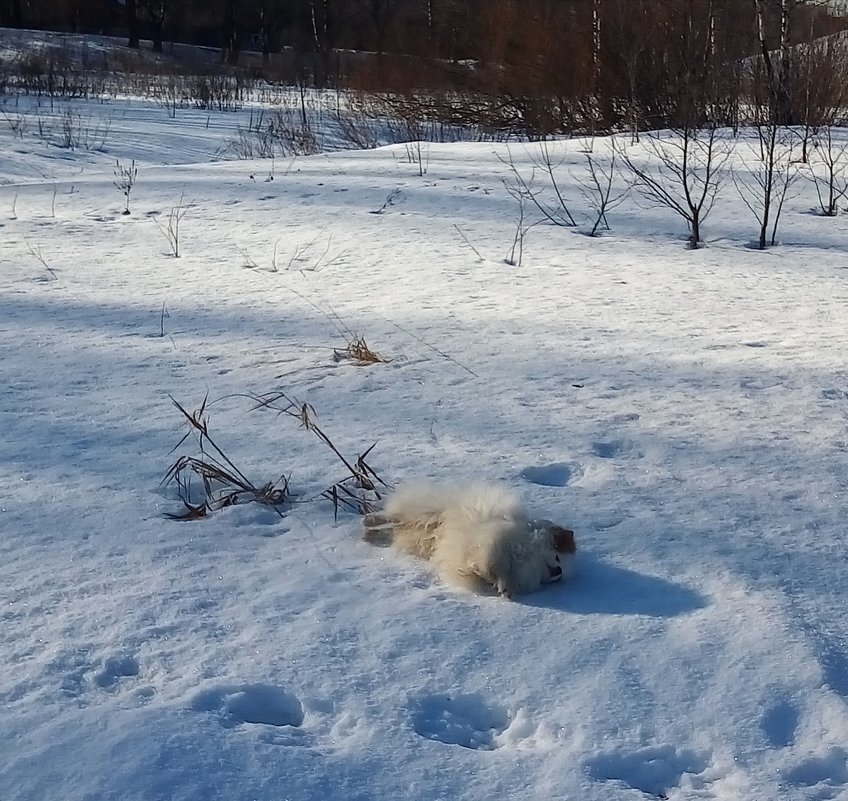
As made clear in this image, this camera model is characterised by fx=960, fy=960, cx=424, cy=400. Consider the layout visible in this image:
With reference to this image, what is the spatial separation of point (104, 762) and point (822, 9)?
1365cm

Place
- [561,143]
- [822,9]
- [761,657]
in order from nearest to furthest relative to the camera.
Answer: [761,657]
[561,143]
[822,9]

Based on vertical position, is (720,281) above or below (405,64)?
below

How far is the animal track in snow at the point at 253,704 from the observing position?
1542 mm

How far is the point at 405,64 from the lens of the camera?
640 inches

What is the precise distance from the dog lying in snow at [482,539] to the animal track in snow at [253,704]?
480mm

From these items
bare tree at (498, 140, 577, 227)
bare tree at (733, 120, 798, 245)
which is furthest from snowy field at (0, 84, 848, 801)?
bare tree at (498, 140, 577, 227)

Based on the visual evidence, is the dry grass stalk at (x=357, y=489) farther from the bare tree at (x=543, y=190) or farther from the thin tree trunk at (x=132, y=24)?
the thin tree trunk at (x=132, y=24)

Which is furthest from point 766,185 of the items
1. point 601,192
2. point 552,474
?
point 552,474

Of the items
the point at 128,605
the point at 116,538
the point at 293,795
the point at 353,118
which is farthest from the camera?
the point at 353,118

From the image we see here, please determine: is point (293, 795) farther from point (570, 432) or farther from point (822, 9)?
point (822, 9)

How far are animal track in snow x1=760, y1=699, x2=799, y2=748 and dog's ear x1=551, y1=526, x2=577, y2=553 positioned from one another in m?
0.51

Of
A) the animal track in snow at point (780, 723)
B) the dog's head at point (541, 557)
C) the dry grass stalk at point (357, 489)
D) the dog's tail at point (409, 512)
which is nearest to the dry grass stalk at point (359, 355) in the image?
the dry grass stalk at point (357, 489)

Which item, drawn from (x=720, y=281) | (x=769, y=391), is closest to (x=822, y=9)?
(x=720, y=281)

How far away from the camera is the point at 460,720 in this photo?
156 centimetres
